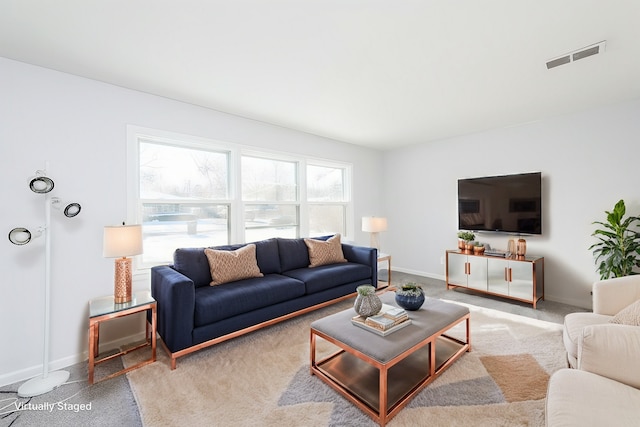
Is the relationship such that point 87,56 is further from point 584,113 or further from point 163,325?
point 584,113

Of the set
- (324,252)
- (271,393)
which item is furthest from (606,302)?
(324,252)

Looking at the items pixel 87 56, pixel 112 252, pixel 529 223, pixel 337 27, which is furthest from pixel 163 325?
pixel 529 223

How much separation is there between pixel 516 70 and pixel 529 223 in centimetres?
228

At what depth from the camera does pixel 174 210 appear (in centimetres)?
312

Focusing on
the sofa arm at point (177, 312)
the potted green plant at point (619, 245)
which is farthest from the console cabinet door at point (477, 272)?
the sofa arm at point (177, 312)

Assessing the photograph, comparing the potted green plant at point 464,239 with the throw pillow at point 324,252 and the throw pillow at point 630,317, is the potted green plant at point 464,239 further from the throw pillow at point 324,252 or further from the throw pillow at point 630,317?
the throw pillow at point 630,317

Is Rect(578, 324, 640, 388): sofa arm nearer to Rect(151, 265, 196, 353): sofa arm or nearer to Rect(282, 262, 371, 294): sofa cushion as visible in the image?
Rect(282, 262, 371, 294): sofa cushion

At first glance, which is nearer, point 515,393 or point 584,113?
point 515,393

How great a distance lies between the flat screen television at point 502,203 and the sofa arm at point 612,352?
282 centimetres

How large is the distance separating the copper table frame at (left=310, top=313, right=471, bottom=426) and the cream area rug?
48 millimetres

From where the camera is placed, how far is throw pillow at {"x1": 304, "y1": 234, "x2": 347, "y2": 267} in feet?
12.1

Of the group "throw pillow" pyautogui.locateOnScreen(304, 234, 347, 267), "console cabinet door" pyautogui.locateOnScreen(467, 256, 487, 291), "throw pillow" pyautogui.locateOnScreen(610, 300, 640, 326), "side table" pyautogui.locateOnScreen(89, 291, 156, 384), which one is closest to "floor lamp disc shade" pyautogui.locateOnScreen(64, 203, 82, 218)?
"side table" pyautogui.locateOnScreen(89, 291, 156, 384)

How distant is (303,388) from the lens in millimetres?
1944

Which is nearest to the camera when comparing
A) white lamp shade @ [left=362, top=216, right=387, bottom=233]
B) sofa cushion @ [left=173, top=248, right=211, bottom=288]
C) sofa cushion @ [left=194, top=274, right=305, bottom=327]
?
sofa cushion @ [left=194, top=274, right=305, bottom=327]
